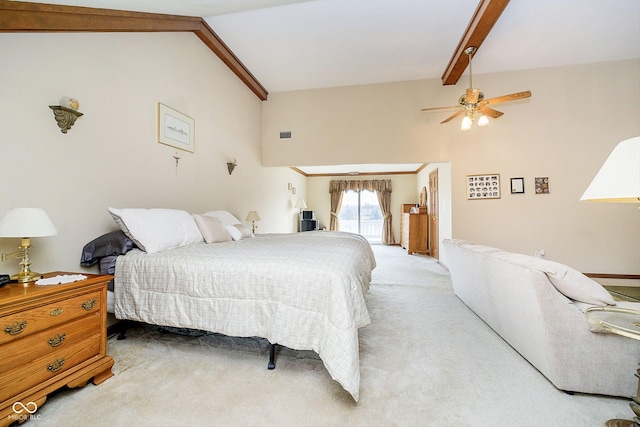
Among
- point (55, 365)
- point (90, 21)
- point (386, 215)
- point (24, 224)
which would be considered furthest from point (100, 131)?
point (386, 215)

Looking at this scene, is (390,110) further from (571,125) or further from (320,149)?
(571,125)

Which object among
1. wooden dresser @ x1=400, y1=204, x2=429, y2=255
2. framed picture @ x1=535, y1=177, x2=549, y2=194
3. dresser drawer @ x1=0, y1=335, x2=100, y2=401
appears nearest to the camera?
dresser drawer @ x1=0, y1=335, x2=100, y2=401

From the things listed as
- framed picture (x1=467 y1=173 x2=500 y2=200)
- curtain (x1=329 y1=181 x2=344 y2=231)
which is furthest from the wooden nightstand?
curtain (x1=329 y1=181 x2=344 y2=231)

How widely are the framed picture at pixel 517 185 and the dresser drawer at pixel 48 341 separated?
208 inches

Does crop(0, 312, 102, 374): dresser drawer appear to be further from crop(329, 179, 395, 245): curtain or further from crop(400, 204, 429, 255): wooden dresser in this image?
crop(329, 179, 395, 245): curtain

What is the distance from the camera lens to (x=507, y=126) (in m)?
4.24

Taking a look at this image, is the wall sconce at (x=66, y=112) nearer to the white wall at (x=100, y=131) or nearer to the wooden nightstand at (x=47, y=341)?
the white wall at (x=100, y=131)

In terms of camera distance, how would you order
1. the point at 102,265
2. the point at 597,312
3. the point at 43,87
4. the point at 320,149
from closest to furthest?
the point at 597,312 → the point at 43,87 → the point at 102,265 → the point at 320,149

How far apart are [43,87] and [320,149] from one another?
3645 millimetres

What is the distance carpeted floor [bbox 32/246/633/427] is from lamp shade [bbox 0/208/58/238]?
35.3 inches

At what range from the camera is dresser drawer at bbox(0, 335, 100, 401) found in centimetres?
115

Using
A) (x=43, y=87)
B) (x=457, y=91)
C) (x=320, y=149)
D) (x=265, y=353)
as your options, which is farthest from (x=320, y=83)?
(x=265, y=353)

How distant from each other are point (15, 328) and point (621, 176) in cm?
263

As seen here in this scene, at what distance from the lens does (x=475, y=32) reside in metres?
3.10
